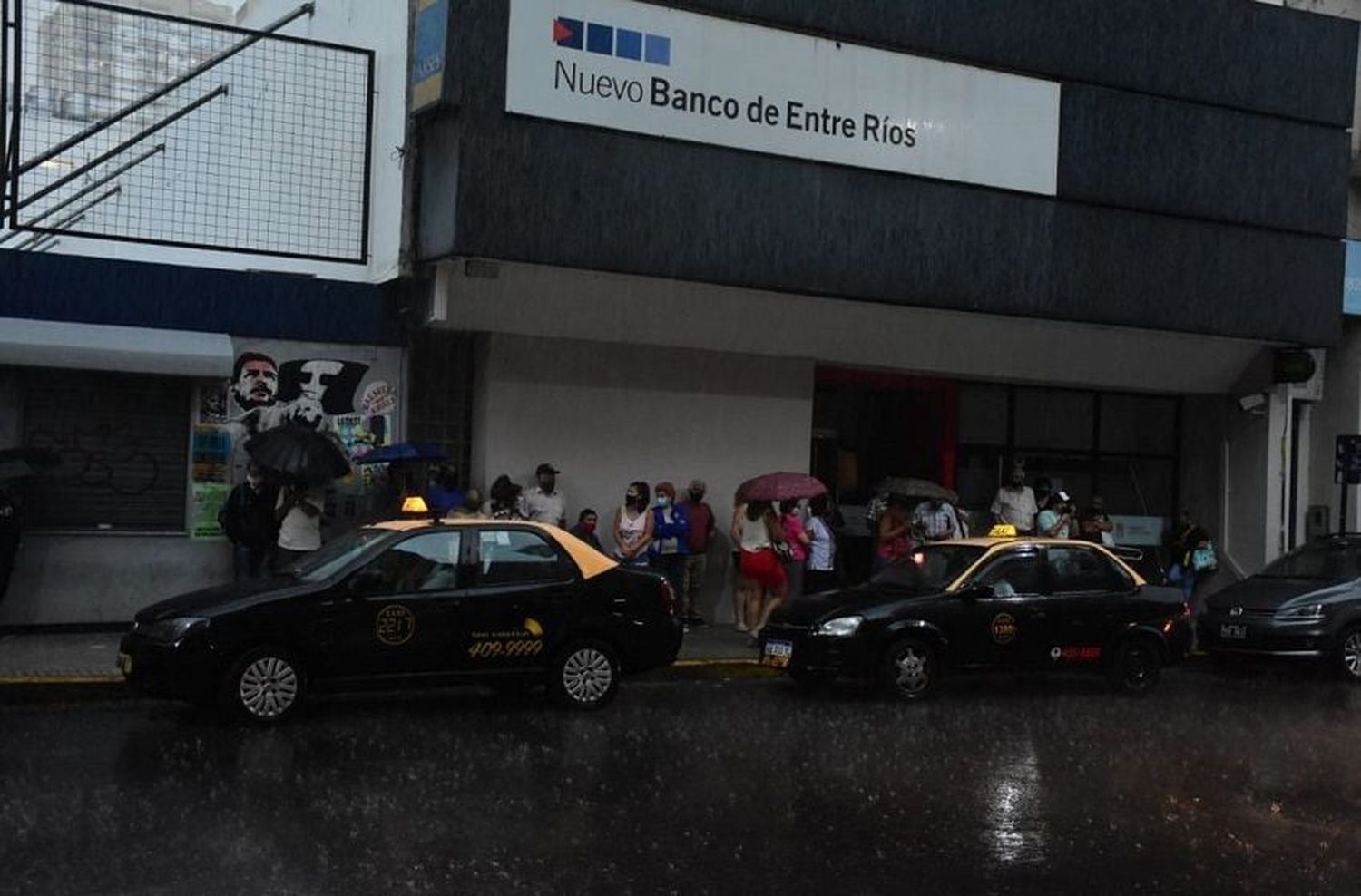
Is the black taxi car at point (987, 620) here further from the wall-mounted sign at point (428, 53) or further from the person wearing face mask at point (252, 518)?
the wall-mounted sign at point (428, 53)

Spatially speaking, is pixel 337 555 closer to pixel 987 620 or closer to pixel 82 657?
pixel 82 657

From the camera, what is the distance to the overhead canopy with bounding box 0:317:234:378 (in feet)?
44.0

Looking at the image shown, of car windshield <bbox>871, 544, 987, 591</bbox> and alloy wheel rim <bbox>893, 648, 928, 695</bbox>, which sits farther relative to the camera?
car windshield <bbox>871, 544, 987, 591</bbox>

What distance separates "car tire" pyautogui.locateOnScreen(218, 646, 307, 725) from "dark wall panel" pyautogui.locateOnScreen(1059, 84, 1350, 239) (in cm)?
A: 1101

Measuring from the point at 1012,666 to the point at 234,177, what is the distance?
9007mm

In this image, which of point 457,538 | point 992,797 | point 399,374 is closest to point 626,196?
point 399,374

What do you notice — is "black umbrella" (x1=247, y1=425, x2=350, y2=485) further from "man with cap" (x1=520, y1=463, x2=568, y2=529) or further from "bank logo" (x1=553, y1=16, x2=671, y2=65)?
"bank logo" (x1=553, y1=16, x2=671, y2=65)

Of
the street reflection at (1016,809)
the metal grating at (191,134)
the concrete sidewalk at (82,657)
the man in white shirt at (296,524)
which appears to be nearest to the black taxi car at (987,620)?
the concrete sidewalk at (82,657)

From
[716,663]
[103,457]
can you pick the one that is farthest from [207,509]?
[716,663]

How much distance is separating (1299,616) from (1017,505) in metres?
4.04

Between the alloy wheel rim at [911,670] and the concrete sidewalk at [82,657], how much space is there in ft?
6.47

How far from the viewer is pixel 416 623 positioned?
1059cm

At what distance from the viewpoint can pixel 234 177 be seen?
15.0 m

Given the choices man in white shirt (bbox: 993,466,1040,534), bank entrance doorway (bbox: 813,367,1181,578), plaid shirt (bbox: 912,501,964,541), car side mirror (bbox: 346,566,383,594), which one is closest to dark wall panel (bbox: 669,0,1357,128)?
bank entrance doorway (bbox: 813,367,1181,578)
